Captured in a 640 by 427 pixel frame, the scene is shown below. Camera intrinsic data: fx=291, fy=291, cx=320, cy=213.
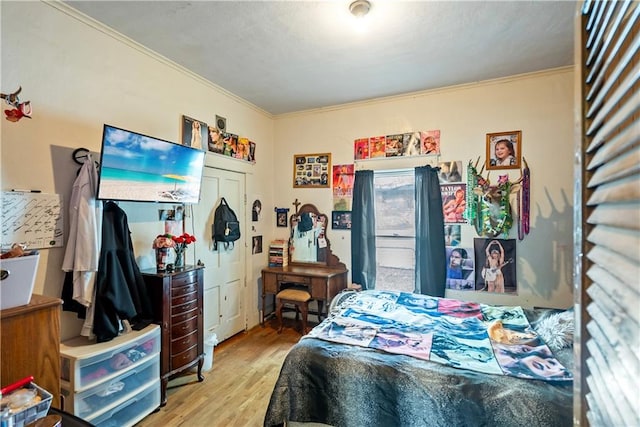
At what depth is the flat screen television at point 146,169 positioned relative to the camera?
6.45ft

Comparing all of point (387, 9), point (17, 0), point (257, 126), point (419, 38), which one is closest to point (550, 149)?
point (419, 38)

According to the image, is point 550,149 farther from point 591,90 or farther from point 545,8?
point 591,90

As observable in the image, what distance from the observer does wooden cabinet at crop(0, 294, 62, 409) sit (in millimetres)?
1146

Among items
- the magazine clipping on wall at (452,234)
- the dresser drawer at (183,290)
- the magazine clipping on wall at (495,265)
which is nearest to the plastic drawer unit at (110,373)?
the dresser drawer at (183,290)

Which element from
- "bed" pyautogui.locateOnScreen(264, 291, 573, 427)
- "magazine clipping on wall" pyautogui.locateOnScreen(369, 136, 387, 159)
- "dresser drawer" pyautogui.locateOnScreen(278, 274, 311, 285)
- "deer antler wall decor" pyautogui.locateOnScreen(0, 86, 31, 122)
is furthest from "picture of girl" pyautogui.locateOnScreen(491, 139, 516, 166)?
"deer antler wall decor" pyautogui.locateOnScreen(0, 86, 31, 122)

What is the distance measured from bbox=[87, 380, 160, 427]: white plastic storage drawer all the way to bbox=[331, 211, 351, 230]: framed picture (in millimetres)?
2453

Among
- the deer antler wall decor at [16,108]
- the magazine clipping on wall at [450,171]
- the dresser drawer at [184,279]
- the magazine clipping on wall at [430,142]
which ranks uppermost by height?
the magazine clipping on wall at [430,142]

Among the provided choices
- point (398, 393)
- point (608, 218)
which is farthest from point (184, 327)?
point (608, 218)

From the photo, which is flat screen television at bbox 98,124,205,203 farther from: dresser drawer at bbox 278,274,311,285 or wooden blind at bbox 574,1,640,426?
wooden blind at bbox 574,1,640,426

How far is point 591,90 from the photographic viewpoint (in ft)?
1.88

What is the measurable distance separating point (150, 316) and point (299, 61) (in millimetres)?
2532

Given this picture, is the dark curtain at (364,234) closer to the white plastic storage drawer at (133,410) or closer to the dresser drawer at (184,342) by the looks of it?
the dresser drawer at (184,342)

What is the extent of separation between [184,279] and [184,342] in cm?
52

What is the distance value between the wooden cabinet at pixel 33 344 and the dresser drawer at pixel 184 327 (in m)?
1.08
